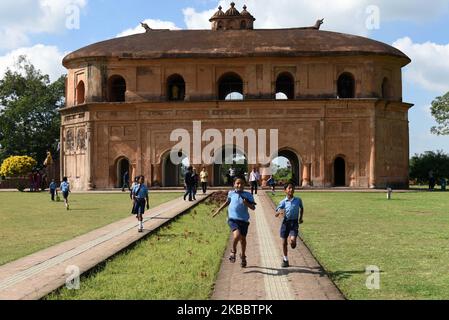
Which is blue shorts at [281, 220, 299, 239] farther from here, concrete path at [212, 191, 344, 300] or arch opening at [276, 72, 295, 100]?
arch opening at [276, 72, 295, 100]

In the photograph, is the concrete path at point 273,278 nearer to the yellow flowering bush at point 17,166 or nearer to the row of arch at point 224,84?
the row of arch at point 224,84

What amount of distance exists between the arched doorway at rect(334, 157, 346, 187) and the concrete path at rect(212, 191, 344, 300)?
27812 mm

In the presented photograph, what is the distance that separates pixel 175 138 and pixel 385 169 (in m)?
12.2

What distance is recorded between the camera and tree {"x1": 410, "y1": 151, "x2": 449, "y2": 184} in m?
49.4

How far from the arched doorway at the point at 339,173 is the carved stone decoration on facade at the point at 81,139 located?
14987 mm

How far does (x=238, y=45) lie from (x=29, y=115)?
78.4 ft

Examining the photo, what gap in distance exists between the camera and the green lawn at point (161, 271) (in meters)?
8.01

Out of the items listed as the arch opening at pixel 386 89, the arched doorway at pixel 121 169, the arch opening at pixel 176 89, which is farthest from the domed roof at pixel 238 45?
the arched doorway at pixel 121 169

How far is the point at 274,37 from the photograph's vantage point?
40562 mm

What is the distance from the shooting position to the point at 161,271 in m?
9.59

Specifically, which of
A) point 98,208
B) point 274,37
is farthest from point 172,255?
point 274,37

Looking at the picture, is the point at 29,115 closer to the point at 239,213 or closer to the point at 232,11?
the point at 232,11

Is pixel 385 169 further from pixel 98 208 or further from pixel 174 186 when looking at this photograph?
pixel 98 208

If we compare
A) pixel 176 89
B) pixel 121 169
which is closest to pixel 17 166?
pixel 121 169
